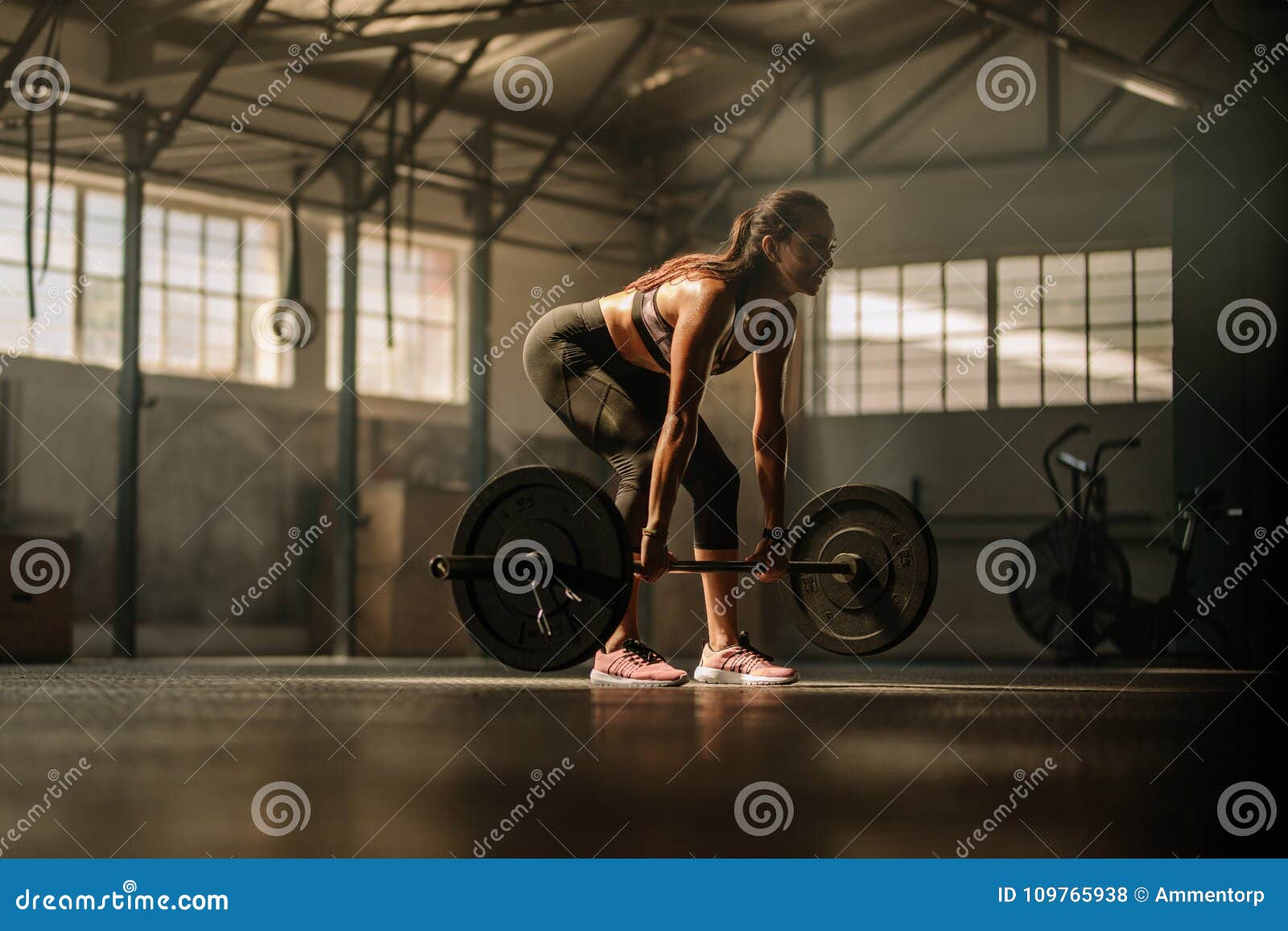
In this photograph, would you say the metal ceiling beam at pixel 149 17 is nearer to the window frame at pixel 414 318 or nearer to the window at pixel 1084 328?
the window frame at pixel 414 318

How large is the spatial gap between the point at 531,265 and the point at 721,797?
192 inches

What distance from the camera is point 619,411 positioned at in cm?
297

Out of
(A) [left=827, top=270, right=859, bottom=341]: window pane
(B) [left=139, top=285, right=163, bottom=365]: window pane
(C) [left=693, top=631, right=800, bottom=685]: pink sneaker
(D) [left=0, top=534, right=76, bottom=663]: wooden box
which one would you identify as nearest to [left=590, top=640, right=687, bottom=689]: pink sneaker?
(C) [left=693, top=631, right=800, bottom=685]: pink sneaker

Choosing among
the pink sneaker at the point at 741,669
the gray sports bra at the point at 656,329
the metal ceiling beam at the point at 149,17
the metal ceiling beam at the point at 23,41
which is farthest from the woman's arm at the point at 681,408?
the metal ceiling beam at the point at 23,41

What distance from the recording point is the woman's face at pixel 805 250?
291 cm

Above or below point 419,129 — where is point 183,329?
below

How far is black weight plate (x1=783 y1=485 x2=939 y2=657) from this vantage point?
287 centimetres

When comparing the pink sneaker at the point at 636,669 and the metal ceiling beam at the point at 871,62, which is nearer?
the pink sneaker at the point at 636,669

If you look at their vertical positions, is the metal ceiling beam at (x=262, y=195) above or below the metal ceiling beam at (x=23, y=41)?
below

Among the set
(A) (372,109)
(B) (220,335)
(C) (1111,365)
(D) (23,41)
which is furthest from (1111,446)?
(D) (23,41)

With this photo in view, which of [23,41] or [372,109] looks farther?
[372,109]

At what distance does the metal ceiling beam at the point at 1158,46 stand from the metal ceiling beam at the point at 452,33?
1.49m

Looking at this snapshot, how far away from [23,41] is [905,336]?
13.3ft

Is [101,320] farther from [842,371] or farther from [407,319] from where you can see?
[842,371]
